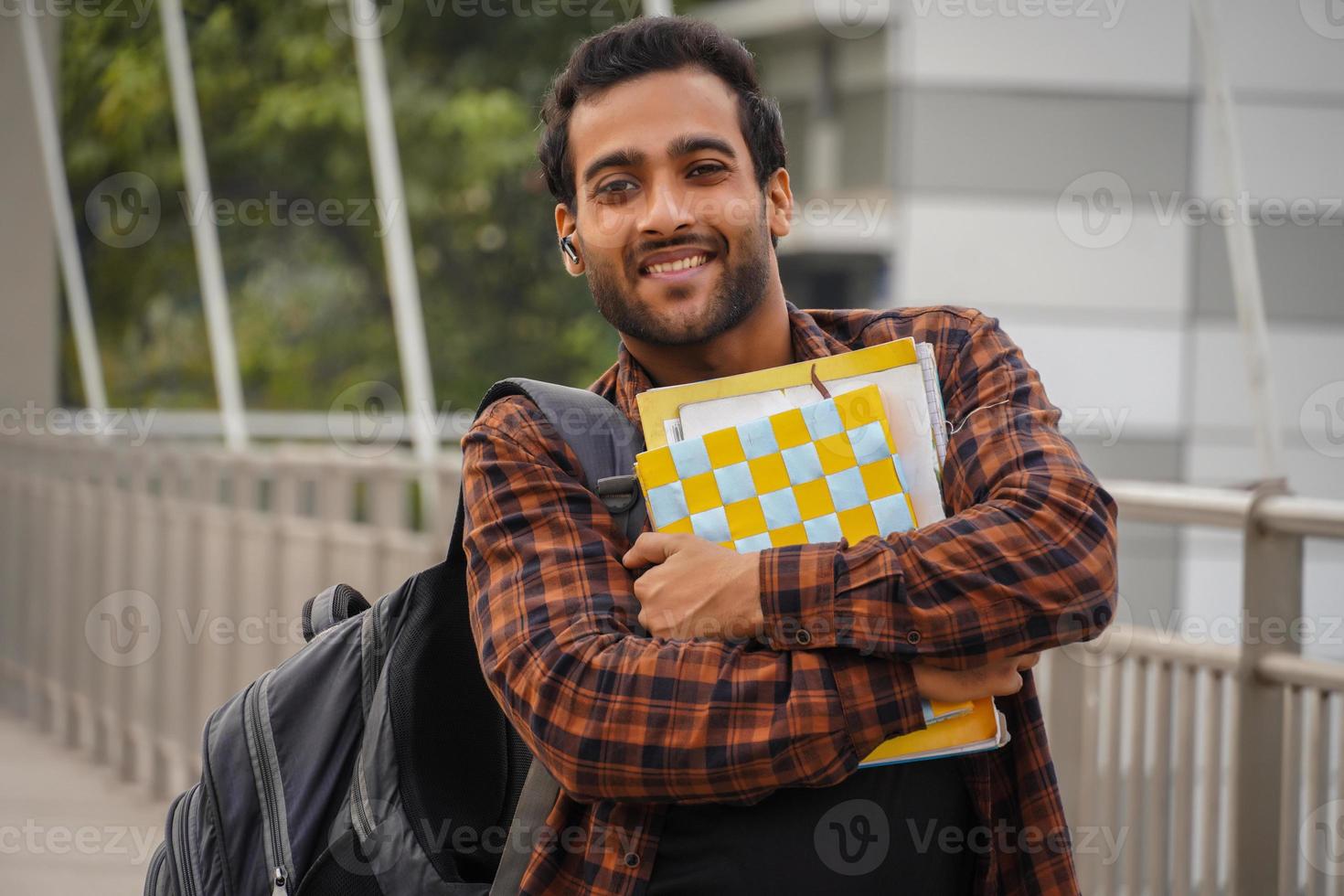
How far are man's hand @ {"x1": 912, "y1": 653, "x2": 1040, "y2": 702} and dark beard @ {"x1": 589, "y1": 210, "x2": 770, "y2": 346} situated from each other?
1.56 ft

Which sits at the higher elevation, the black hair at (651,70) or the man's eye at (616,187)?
the black hair at (651,70)

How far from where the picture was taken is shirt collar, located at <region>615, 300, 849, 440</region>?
6.10 ft

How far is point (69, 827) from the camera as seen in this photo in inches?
206

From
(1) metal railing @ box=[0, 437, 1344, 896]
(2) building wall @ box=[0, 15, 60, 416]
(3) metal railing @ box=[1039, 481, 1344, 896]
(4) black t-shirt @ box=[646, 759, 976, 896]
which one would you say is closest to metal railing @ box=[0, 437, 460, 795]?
(1) metal railing @ box=[0, 437, 1344, 896]

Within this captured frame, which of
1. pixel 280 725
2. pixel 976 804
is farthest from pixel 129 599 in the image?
pixel 976 804

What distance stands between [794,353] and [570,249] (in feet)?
1.00

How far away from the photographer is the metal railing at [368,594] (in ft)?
8.53

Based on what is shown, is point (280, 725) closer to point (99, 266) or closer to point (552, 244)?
point (552, 244)

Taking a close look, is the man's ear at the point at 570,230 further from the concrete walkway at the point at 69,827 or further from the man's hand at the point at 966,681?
the concrete walkway at the point at 69,827

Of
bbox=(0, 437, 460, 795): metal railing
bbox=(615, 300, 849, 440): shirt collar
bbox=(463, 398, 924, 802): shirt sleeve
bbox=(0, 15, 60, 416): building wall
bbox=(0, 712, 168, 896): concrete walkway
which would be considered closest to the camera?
bbox=(463, 398, 924, 802): shirt sleeve

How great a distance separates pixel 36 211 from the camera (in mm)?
7715

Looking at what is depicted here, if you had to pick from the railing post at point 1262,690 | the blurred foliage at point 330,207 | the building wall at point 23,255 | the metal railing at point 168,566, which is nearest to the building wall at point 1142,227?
the railing post at point 1262,690

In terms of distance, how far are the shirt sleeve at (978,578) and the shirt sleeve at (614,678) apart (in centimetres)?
4

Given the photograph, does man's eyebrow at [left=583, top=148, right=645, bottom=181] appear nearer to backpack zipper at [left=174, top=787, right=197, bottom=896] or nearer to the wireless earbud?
the wireless earbud
